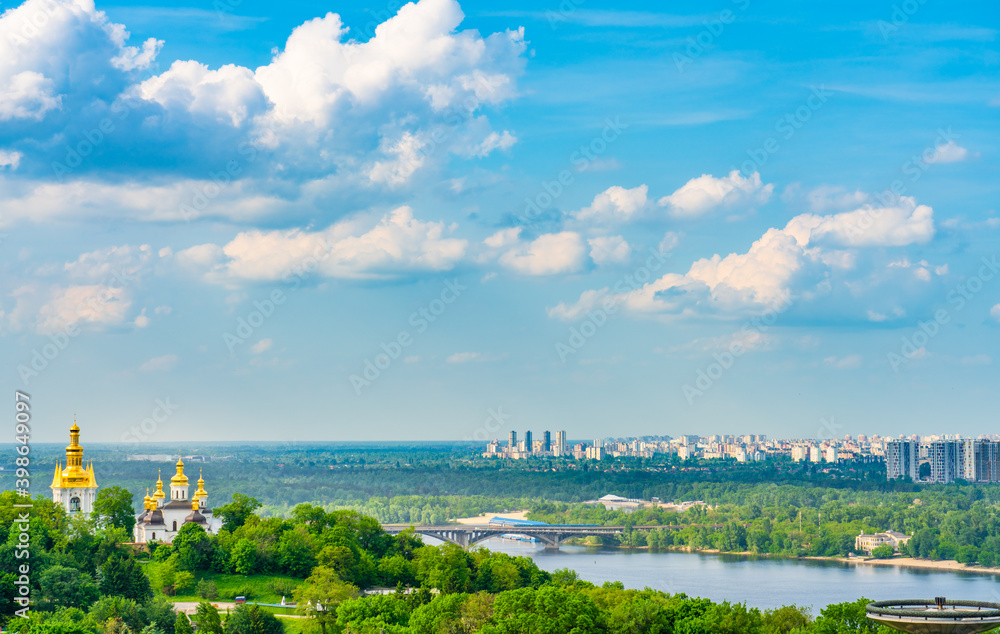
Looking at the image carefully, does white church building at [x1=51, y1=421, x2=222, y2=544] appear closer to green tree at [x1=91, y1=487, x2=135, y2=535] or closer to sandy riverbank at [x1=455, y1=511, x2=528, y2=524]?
green tree at [x1=91, y1=487, x2=135, y2=535]

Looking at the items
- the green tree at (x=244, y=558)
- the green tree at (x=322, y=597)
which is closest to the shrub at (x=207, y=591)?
the green tree at (x=244, y=558)

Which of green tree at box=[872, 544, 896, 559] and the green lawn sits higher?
the green lawn

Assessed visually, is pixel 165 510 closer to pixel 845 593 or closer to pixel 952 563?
pixel 845 593

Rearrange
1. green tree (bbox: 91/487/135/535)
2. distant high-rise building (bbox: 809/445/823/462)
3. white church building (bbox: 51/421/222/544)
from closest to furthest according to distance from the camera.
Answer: green tree (bbox: 91/487/135/535) → white church building (bbox: 51/421/222/544) → distant high-rise building (bbox: 809/445/823/462)

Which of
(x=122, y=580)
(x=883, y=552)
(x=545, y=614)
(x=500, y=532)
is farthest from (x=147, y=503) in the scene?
(x=883, y=552)

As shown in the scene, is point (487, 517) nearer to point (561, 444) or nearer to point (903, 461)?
point (903, 461)

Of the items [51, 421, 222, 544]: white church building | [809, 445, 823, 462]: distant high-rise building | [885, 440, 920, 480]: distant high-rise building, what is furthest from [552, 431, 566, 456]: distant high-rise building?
[51, 421, 222, 544]: white church building

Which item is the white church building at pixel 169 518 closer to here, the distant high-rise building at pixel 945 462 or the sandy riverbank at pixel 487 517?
the sandy riverbank at pixel 487 517
